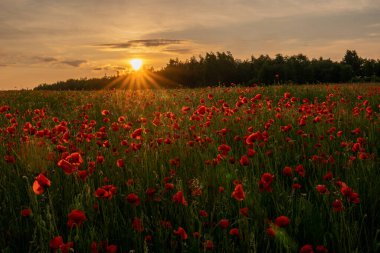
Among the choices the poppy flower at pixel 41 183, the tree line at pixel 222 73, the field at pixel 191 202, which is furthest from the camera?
the tree line at pixel 222 73

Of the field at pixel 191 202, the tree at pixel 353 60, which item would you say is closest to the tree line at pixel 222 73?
the tree at pixel 353 60

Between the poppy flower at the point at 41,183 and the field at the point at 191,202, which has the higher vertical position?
the poppy flower at the point at 41,183

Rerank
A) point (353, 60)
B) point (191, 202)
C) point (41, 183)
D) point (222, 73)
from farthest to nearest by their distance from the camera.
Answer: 1. point (353, 60)
2. point (222, 73)
3. point (191, 202)
4. point (41, 183)

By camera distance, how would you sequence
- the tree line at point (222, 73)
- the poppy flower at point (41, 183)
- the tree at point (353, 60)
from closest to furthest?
the poppy flower at point (41, 183)
the tree line at point (222, 73)
the tree at point (353, 60)

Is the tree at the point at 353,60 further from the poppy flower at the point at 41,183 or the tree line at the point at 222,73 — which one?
the poppy flower at the point at 41,183

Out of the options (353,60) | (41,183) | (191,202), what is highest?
(353,60)

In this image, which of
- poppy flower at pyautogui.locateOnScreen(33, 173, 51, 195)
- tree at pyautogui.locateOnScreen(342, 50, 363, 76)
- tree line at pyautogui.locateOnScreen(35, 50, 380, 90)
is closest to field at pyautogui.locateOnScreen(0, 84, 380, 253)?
poppy flower at pyautogui.locateOnScreen(33, 173, 51, 195)

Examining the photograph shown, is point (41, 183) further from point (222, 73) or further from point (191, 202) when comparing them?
point (222, 73)

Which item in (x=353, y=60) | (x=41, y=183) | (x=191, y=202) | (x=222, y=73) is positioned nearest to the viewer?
(x=41, y=183)

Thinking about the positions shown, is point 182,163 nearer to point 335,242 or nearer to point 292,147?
point 292,147

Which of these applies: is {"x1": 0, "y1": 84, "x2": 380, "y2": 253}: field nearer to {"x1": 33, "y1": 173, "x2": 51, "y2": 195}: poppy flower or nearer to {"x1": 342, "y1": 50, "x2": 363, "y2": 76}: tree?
{"x1": 33, "y1": 173, "x2": 51, "y2": 195}: poppy flower

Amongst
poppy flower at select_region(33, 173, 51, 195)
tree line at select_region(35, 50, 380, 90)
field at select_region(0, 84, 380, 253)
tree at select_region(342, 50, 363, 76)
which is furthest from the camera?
tree at select_region(342, 50, 363, 76)

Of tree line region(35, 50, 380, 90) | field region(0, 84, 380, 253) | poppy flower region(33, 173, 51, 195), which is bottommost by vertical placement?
field region(0, 84, 380, 253)

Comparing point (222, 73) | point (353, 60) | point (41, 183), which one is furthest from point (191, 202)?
point (353, 60)
